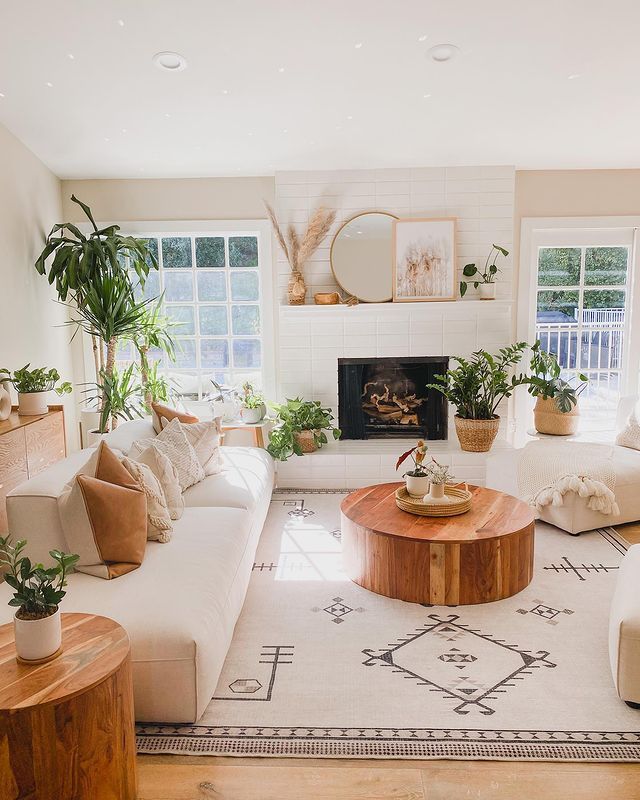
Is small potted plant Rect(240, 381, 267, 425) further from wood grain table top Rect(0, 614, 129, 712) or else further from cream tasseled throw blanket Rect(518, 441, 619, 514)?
wood grain table top Rect(0, 614, 129, 712)

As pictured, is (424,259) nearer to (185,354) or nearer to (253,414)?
(253,414)

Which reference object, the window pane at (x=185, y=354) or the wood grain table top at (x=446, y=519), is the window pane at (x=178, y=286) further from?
the wood grain table top at (x=446, y=519)

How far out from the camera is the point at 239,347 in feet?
17.8

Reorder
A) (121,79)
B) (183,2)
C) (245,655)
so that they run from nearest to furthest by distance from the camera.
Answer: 1. (245,655)
2. (183,2)
3. (121,79)

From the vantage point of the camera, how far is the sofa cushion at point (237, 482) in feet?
11.3

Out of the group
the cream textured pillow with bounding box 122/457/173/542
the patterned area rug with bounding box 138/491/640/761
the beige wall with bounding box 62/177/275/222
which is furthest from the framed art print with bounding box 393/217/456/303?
the cream textured pillow with bounding box 122/457/173/542

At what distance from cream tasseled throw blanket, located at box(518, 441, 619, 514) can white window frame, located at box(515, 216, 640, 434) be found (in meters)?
1.22

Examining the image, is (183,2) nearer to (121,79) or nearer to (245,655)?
(121,79)

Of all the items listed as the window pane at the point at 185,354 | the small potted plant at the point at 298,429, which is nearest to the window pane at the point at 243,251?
the window pane at the point at 185,354

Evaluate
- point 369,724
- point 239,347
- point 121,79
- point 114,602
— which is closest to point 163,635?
point 114,602

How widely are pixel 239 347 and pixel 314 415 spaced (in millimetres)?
939

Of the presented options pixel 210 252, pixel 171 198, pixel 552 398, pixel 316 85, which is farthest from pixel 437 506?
pixel 171 198

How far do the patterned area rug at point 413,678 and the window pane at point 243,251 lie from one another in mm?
2734

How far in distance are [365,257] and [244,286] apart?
102 centimetres
